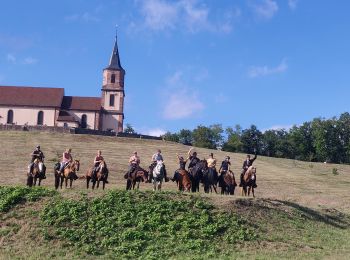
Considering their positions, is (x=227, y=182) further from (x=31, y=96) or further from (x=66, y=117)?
(x=31, y=96)

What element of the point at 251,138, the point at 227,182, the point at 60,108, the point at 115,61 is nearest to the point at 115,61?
the point at 115,61

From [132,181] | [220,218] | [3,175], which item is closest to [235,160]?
[3,175]

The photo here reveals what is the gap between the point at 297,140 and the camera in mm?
115375

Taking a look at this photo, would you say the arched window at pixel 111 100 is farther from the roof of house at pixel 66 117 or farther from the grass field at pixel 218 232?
the grass field at pixel 218 232

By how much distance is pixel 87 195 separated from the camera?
22.6 metres

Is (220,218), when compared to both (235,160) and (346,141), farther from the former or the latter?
(346,141)

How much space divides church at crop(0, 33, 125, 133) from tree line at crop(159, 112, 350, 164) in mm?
11775

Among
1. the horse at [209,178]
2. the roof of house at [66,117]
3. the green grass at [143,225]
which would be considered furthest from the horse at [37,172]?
the roof of house at [66,117]

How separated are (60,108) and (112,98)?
30.1ft

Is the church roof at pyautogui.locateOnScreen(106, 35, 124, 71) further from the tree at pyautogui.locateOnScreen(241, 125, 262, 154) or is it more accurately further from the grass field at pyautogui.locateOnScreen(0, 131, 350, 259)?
the grass field at pyautogui.locateOnScreen(0, 131, 350, 259)

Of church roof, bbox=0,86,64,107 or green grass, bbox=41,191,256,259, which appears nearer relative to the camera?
green grass, bbox=41,191,256,259

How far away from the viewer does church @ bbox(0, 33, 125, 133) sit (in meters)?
98.8

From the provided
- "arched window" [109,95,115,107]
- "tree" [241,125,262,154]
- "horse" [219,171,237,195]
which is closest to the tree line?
"tree" [241,125,262,154]

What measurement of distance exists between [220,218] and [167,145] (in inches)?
2003
